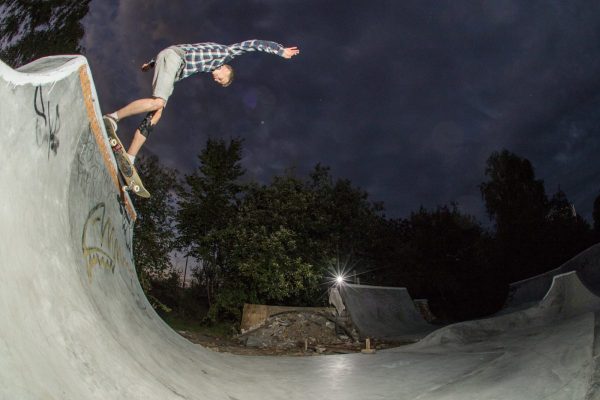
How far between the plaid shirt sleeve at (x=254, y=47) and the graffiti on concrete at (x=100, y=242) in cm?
261

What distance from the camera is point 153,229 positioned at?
15.1 meters

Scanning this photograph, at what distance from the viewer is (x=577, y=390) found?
105 inches

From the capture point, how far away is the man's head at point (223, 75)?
15.3 ft

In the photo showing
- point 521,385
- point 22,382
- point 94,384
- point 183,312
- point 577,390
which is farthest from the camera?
point 183,312

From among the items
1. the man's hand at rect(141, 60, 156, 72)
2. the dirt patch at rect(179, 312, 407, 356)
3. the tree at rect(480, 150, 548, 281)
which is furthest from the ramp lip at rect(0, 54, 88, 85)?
the tree at rect(480, 150, 548, 281)

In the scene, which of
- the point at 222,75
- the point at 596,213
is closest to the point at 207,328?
the point at 222,75

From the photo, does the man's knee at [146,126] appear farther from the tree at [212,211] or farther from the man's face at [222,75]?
the tree at [212,211]

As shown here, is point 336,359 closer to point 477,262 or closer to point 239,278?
point 239,278

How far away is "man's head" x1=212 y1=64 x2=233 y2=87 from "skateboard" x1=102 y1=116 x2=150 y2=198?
1661 mm

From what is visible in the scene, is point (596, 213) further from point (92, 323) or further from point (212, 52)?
point (92, 323)

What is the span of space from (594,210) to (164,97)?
40.7m

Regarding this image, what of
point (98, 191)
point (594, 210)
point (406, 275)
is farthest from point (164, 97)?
point (594, 210)

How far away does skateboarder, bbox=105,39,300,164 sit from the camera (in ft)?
12.9

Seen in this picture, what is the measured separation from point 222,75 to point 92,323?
3574 mm
